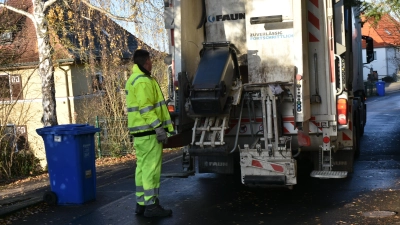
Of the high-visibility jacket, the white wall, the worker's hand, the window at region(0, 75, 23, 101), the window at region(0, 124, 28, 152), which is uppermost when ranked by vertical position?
the white wall

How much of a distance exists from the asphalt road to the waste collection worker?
31cm

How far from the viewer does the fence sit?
48.8 feet

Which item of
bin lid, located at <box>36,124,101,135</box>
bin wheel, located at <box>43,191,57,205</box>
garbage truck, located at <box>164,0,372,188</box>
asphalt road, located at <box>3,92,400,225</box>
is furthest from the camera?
bin wheel, located at <box>43,191,57,205</box>

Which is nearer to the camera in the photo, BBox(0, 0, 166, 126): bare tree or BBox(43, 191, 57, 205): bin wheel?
BBox(43, 191, 57, 205): bin wheel

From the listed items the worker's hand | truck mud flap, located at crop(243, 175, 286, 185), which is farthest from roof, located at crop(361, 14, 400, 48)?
the worker's hand

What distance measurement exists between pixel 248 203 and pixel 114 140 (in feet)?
26.5

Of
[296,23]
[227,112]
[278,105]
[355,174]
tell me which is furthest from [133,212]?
[355,174]

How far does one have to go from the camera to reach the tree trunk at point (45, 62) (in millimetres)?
13207

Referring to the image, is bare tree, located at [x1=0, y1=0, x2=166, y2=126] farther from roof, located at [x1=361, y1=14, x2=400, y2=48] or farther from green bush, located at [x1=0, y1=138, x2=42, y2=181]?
roof, located at [x1=361, y1=14, x2=400, y2=48]

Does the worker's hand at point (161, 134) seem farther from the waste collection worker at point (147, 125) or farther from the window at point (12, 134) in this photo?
the window at point (12, 134)

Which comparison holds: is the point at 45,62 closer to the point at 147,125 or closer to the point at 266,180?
the point at 147,125

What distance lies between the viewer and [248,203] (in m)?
7.36

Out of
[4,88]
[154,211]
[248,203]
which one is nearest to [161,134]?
[154,211]

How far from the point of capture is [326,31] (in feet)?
24.6
